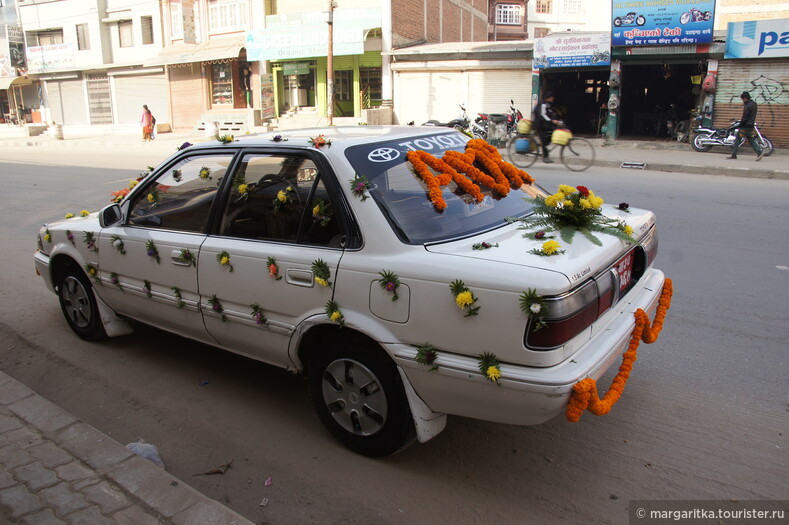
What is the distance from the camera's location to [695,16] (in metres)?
18.4

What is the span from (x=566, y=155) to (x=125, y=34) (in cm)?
3104

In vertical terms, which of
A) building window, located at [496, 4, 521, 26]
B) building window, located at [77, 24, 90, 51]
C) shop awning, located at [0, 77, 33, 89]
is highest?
building window, located at [496, 4, 521, 26]

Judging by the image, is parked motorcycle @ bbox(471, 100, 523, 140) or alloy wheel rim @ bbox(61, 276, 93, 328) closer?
alloy wheel rim @ bbox(61, 276, 93, 328)

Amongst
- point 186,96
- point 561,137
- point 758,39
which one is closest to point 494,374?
point 561,137

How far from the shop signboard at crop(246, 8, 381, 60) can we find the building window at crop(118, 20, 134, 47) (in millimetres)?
11569

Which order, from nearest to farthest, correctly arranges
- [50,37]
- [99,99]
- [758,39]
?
1. [758,39]
2. [99,99]
3. [50,37]

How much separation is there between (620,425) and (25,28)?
47763 mm

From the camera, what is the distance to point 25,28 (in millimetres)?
40469

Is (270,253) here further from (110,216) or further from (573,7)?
(573,7)

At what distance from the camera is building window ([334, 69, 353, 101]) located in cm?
2947

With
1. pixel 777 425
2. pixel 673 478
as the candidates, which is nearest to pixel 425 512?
pixel 673 478

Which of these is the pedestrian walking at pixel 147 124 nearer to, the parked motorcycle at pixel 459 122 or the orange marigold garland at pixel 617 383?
the parked motorcycle at pixel 459 122

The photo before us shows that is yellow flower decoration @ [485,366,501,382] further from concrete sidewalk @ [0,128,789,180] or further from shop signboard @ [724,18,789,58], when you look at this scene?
shop signboard @ [724,18,789,58]

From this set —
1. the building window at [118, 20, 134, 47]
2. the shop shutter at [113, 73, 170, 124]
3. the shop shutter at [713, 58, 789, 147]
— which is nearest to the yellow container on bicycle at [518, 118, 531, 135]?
the shop shutter at [713, 58, 789, 147]
